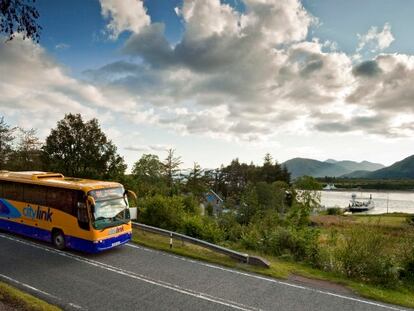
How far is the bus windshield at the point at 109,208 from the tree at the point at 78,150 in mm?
21283

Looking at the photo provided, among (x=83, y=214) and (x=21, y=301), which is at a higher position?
(x=83, y=214)

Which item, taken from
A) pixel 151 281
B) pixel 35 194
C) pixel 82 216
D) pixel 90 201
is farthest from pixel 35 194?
pixel 151 281

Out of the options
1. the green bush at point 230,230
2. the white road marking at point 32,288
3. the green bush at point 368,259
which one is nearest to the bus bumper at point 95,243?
the white road marking at point 32,288

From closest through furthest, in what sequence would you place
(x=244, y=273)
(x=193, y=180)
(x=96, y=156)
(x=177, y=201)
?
(x=244, y=273), (x=177, y=201), (x=96, y=156), (x=193, y=180)

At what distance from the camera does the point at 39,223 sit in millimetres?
16578

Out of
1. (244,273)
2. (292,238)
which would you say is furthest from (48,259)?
(292,238)

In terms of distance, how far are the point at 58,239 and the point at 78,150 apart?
77.4ft

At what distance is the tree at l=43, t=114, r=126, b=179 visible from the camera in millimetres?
37006

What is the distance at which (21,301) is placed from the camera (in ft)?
31.4

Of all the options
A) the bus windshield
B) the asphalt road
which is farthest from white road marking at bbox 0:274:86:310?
the bus windshield

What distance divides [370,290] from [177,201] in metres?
13.1

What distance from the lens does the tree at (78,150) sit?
37.0 meters

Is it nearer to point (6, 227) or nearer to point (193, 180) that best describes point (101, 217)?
point (6, 227)

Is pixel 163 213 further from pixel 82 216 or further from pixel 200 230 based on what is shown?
pixel 82 216
